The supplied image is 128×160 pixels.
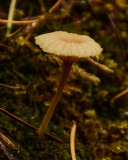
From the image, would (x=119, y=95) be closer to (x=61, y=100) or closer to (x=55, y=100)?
(x=61, y=100)

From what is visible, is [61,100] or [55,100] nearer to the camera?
[55,100]

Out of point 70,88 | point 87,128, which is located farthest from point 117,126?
point 70,88

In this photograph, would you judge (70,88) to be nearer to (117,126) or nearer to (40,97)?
(40,97)

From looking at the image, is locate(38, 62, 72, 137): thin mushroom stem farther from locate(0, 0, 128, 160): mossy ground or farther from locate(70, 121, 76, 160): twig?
locate(70, 121, 76, 160): twig

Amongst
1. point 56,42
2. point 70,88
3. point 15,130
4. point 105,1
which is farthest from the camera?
point 105,1

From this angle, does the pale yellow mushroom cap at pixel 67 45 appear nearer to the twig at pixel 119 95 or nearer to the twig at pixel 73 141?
the twig at pixel 73 141

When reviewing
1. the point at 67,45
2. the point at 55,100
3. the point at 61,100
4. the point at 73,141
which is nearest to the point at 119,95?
the point at 61,100
